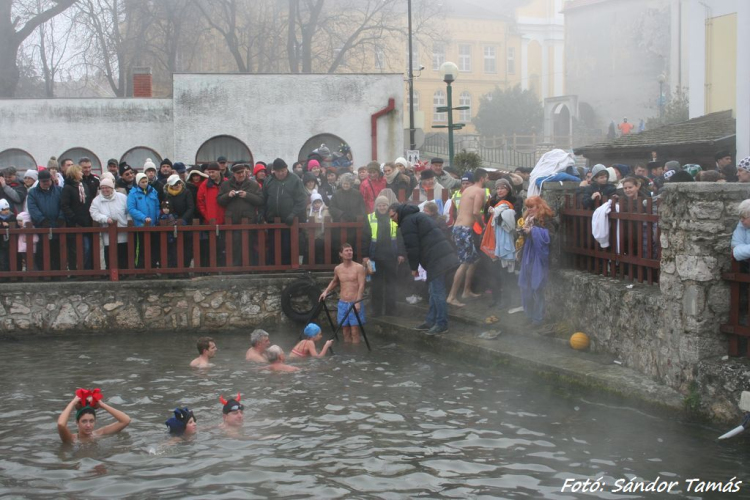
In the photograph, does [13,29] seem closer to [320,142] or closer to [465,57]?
[320,142]

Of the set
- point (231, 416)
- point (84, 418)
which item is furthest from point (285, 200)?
point (84, 418)

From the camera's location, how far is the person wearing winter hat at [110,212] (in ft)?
44.9

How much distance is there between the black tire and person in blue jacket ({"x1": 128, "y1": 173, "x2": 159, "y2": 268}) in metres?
2.31

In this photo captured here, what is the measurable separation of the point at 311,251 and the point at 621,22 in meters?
48.2

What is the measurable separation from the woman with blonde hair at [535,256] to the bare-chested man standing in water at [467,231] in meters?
1.49

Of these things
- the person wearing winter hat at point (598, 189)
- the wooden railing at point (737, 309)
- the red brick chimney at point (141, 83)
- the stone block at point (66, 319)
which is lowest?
the stone block at point (66, 319)

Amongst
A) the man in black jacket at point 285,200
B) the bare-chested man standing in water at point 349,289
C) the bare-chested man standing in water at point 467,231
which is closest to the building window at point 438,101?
the man in black jacket at point 285,200

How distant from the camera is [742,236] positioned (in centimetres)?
771

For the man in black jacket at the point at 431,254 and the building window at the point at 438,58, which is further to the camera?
the building window at the point at 438,58

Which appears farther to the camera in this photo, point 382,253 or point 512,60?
point 512,60

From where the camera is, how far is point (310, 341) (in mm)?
11750

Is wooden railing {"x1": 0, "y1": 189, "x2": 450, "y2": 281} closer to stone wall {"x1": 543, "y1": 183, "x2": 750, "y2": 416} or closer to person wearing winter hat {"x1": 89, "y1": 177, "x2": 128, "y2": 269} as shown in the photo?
person wearing winter hat {"x1": 89, "y1": 177, "x2": 128, "y2": 269}

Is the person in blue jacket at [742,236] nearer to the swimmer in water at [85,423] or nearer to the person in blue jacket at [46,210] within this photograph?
the swimmer in water at [85,423]

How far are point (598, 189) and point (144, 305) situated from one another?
7.18 metres
